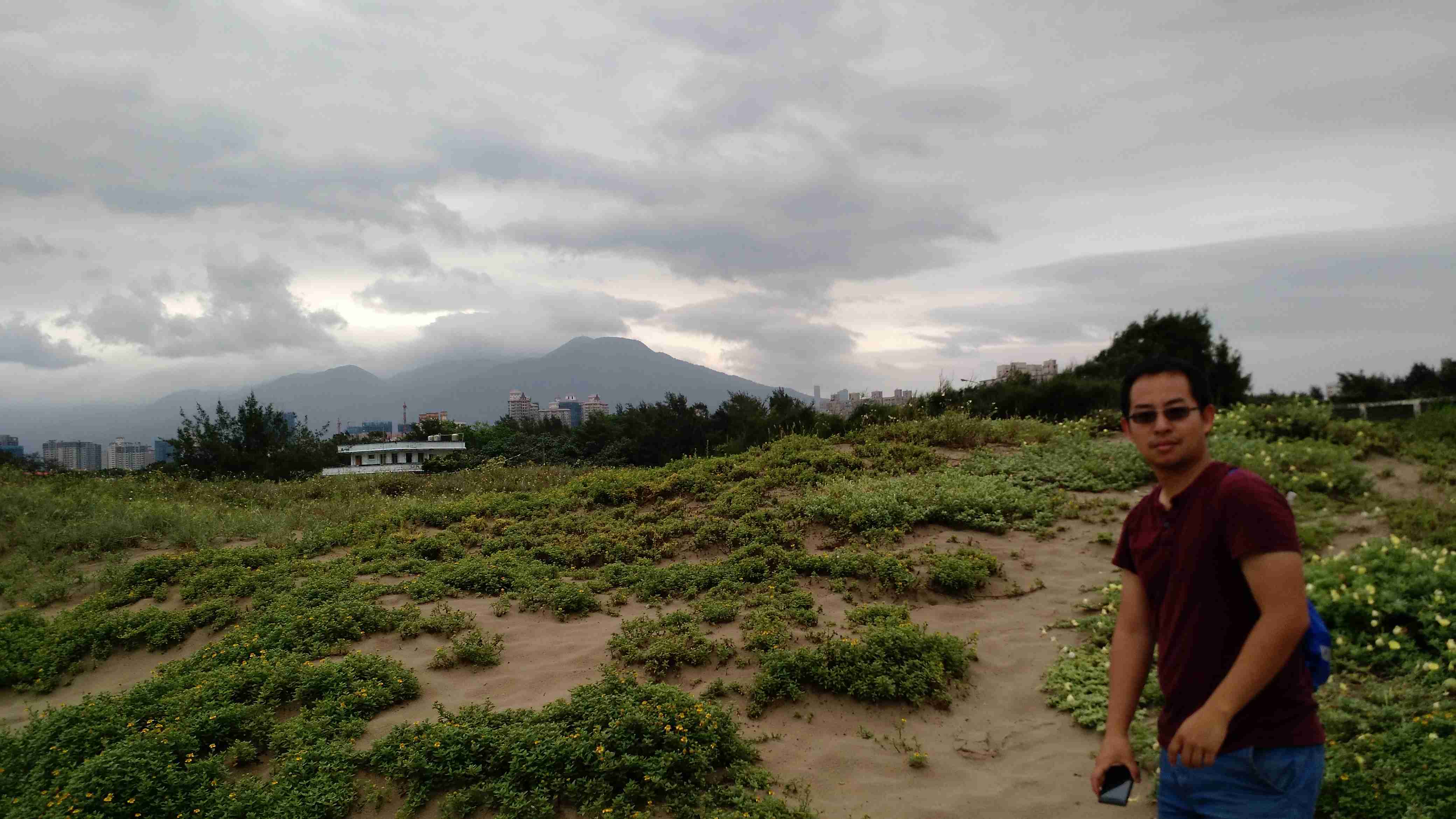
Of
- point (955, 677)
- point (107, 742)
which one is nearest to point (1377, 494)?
point (955, 677)

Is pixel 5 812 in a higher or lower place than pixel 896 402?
lower

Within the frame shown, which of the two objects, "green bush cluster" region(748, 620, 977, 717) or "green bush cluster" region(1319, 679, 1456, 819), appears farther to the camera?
"green bush cluster" region(748, 620, 977, 717)

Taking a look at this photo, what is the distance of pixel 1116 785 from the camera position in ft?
7.70

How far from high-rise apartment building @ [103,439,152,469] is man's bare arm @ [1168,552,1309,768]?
5869cm

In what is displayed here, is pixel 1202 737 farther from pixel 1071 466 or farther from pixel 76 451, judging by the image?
pixel 76 451

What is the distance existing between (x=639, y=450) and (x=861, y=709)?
26.9 metres

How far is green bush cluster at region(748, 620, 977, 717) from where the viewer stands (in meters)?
5.21

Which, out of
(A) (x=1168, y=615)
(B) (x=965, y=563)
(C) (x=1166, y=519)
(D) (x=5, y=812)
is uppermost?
(C) (x=1166, y=519)

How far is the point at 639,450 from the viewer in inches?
1250

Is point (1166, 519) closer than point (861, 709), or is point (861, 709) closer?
point (1166, 519)

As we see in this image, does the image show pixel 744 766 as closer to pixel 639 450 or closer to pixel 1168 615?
pixel 1168 615

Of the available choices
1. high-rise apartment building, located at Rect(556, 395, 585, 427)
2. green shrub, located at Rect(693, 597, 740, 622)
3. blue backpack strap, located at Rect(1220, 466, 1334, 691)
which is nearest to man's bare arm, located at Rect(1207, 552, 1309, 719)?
blue backpack strap, located at Rect(1220, 466, 1334, 691)

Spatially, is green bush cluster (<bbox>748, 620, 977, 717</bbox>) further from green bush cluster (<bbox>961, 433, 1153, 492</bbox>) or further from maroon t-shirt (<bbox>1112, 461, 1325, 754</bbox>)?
green bush cluster (<bbox>961, 433, 1153, 492</bbox>)

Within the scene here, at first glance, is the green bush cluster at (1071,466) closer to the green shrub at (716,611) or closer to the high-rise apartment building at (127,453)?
the green shrub at (716,611)
